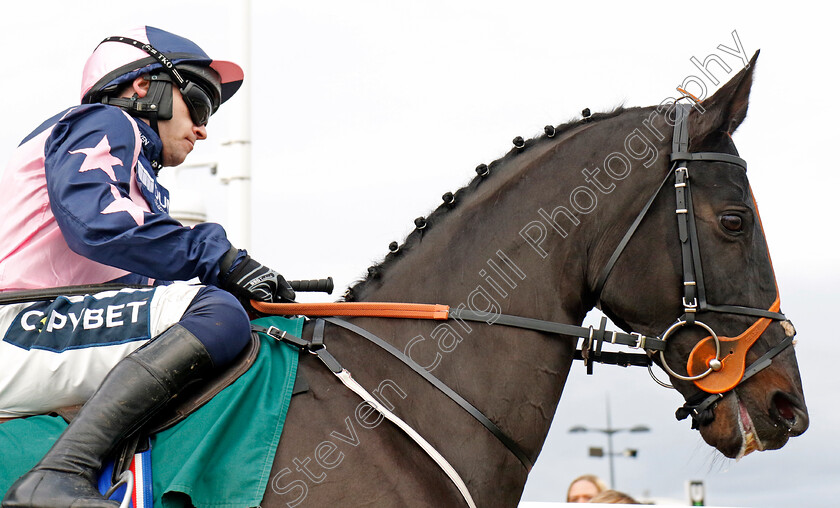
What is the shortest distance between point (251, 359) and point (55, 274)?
3.06 ft

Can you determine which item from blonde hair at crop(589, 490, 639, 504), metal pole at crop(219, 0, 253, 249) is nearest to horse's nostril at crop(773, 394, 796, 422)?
blonde hair at crop(589, 490, 639, 504)

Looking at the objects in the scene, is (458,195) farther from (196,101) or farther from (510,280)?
(196,101)

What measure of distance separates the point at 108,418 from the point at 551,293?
1.80 meters

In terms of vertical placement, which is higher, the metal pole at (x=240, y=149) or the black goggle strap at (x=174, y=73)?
the metal pole at (x=240, y=149)

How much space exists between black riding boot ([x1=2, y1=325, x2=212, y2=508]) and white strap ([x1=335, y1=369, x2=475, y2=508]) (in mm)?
596

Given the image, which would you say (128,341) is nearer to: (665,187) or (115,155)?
(115,155)

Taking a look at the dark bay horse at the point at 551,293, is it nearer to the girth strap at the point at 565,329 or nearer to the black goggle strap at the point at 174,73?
the girth strap at the point at 565,329

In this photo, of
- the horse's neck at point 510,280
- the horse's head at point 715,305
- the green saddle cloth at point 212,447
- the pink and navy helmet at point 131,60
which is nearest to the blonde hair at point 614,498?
the horse's head at point 715,305

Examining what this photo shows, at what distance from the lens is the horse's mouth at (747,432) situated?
356cm

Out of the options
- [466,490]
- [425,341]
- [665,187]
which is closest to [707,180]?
[665,187]

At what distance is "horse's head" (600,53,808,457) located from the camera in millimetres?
3557

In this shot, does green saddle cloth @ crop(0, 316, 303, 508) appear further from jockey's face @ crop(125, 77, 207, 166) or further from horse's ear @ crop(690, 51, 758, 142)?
horse's ear @ crop(690, 51, 758, 142)

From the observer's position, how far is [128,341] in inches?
128

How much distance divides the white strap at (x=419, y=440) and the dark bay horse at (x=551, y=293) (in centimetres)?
3
